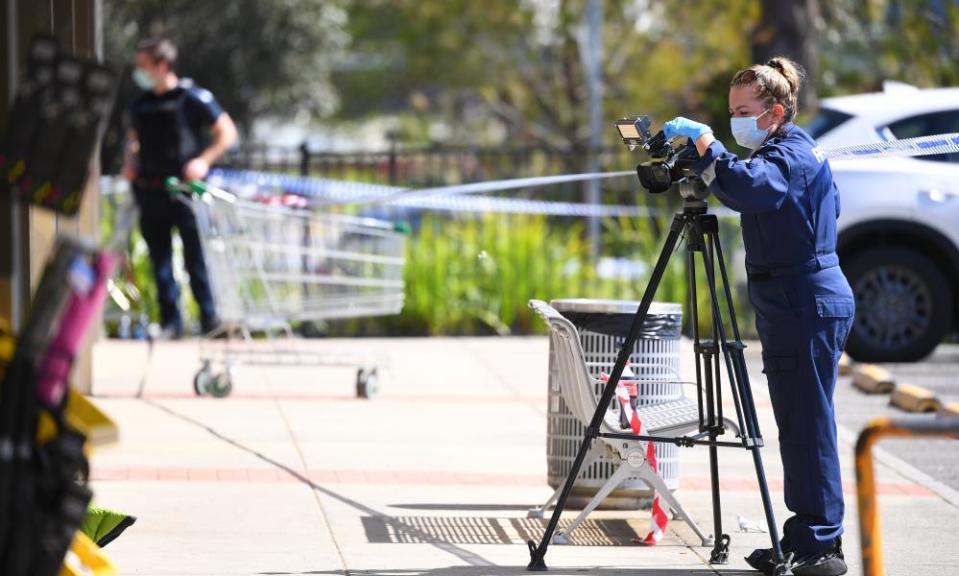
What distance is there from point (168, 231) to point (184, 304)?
7.09ft

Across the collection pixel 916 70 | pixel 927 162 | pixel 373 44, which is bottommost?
pixel 927 162

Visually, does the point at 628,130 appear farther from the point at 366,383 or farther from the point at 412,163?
the point at 412,163

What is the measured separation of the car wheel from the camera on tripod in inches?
259

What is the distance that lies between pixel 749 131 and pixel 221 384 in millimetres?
4943

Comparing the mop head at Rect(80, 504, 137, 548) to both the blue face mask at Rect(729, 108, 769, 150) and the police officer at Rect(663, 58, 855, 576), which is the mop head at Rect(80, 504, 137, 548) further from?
the blue face mask at Rect(729, 108, 769, 150)

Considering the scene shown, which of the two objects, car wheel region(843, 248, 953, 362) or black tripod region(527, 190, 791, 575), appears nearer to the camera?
black tripod region(527, 190, 791, 575)

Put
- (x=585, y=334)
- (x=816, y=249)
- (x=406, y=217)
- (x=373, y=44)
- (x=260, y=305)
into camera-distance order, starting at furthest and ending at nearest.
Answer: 1. (x=373, y=44)
2. (x=406, y=217)
3. (x=260, y=305)
4. (x=585, y=334)
5. (x=816, y=249)

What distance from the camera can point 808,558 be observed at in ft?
19.0

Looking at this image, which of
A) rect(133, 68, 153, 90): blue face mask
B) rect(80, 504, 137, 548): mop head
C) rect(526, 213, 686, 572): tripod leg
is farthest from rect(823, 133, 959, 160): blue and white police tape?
rect(133, 68, 153, 90): blue face mask

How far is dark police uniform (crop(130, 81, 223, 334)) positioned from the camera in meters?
11.2

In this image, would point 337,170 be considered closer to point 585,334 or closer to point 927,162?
point 927,162

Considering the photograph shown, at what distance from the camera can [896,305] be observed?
12.2m

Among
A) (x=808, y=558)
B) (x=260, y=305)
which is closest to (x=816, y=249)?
(x=808, y=558)

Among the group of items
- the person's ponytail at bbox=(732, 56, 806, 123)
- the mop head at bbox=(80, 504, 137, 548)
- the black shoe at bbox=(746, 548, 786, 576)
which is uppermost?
the person's ponytail at bbox=(732, 56, 806, 123)
